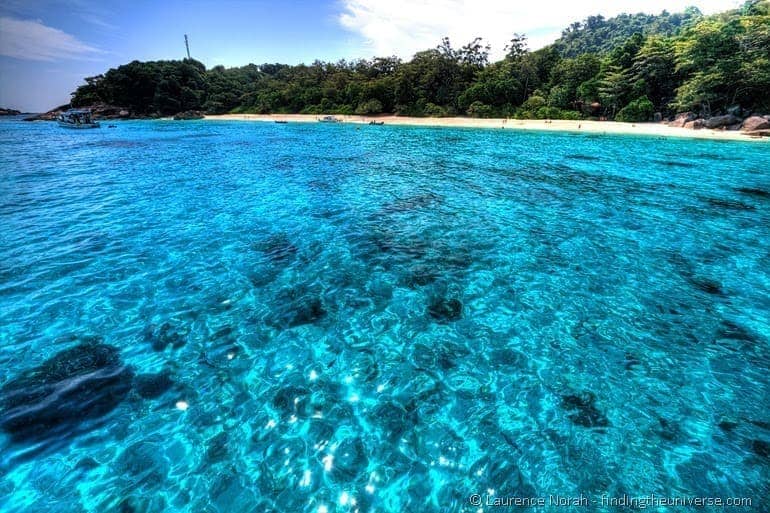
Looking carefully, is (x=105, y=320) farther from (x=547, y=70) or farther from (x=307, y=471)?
(x=547, y=70)

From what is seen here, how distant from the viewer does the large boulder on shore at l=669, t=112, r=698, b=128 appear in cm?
5159

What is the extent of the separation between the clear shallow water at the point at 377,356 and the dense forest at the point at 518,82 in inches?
1993

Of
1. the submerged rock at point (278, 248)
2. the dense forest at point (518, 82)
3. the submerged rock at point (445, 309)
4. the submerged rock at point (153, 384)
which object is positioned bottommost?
the submerged rock at point (153, 384)

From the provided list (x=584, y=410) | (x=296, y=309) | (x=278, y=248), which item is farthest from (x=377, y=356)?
(x=278, y=248)

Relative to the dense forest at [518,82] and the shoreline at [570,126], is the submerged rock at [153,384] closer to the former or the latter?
the shoreline at [570,126]

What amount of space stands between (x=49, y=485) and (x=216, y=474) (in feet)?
7.98

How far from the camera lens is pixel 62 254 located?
39.0 ft

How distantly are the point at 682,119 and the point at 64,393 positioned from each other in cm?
7546

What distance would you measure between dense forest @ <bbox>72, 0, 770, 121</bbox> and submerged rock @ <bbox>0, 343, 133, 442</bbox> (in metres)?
69.6

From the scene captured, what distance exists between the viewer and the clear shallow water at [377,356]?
16.3ft

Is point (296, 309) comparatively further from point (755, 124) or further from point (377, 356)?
point (755, 124)

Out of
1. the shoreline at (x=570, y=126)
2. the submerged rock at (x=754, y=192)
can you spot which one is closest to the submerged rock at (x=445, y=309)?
the submerged rock at (x=754, y=192)

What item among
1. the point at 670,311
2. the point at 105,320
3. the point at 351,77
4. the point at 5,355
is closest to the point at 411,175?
the point at 670,311

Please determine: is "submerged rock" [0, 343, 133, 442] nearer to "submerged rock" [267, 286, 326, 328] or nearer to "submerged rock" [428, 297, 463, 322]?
"submerged rock" [267, 286, 326, 328]
